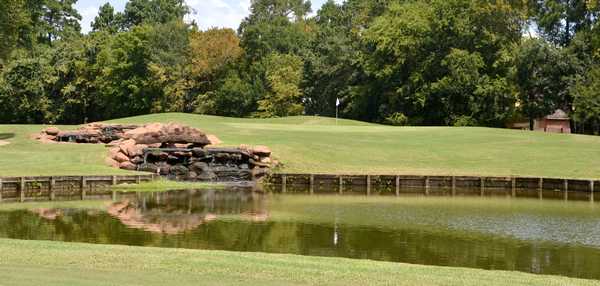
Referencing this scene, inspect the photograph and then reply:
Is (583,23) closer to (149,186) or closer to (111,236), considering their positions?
(149,186)

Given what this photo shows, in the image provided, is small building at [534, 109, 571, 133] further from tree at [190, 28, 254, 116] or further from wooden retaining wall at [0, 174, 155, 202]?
wooden retaining wall at [0, 174, 155, 202]

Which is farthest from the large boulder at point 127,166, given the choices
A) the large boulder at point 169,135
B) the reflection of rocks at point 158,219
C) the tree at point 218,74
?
the tree at point 218,74

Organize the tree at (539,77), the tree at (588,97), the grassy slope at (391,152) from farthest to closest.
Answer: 1. the tree at (539,77)
2. the tree at (588,97)
3. the grassy slope at (391,152)

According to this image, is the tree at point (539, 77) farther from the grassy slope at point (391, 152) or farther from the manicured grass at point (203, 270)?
the manicured grass at point (203, 270)

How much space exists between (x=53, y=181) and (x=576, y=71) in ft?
168

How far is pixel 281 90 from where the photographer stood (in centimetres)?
9481

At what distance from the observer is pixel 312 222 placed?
2753 centimetres

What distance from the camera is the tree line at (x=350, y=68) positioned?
243 ft

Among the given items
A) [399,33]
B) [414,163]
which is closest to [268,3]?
[399,33]

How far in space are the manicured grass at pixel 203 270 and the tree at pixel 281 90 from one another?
7810 cm

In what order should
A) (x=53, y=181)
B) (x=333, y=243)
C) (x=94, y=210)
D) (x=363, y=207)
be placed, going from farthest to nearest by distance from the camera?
(x=53, y=181) → (x=363, y=207) → (x=94, y=210) → (x=333, y=243)

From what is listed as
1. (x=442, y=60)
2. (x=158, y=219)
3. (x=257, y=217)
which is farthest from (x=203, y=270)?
(x=442, y=60)

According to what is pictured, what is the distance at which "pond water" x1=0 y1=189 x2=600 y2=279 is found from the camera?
2102cm

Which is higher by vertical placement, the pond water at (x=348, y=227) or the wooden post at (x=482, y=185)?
the wooden post at (x=482, y=185)
